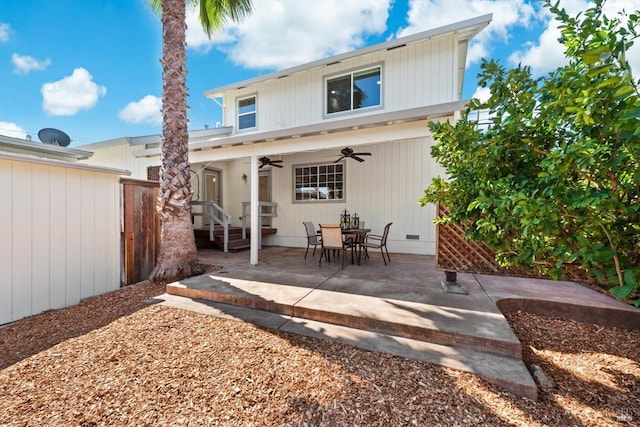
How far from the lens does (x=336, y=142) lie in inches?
200

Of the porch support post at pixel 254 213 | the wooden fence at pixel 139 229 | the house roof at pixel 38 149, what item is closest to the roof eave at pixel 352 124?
the porch support post at pixel 254 213

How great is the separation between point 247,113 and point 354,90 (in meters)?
4.17

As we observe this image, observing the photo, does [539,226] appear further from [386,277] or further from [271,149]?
[271,149]

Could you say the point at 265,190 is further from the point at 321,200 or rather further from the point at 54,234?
the point at 54,234

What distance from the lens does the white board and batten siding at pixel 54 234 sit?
3.64 m

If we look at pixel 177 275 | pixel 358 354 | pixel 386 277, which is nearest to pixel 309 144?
pixel 386 277

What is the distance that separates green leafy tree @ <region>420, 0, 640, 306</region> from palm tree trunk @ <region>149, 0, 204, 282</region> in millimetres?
4882

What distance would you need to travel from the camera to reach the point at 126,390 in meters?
2.07

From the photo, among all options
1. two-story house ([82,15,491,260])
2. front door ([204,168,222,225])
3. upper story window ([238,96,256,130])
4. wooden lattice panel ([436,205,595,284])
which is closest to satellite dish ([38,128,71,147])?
two-story house ([82,15,491,260])

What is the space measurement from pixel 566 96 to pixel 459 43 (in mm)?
7217

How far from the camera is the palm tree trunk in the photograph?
16.4 feet

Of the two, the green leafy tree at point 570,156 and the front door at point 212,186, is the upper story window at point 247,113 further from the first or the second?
the green leafy tree at point 570,156

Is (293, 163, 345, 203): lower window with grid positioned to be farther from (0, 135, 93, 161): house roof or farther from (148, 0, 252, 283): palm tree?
(0, 135, 93, 161): house roof

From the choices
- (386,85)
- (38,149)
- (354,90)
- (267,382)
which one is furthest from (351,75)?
(38,149)
